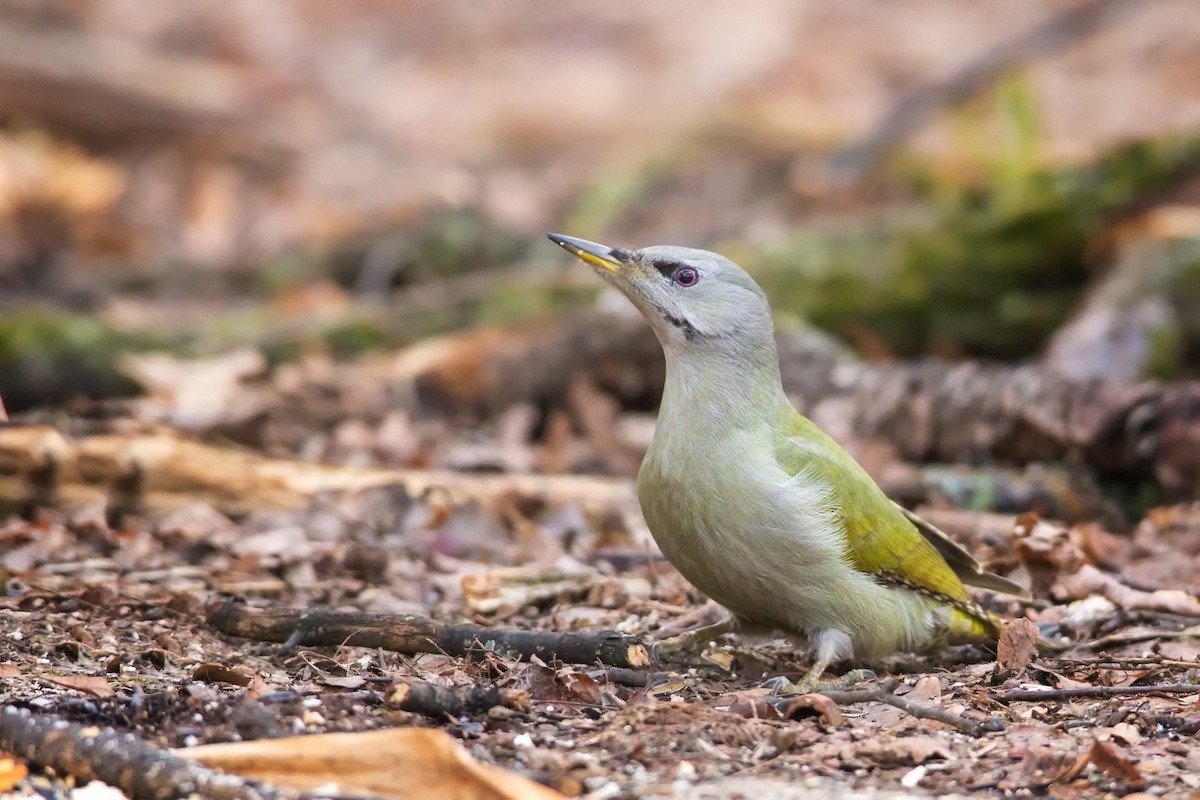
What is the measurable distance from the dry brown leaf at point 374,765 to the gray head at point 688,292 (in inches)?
94.1

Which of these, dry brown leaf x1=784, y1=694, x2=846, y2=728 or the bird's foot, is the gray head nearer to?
the bird's foot

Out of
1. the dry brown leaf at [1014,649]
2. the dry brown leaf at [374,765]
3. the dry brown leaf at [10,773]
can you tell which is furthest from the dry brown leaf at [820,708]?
the dry brown leaf at [10,773]

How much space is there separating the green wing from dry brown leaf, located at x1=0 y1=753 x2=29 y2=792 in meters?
2.82

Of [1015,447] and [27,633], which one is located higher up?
[1015,447]

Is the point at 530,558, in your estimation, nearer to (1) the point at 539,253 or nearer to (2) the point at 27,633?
(2) the point at 27,633

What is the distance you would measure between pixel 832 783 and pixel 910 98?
11518mm

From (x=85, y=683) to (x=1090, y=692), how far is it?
3.29m

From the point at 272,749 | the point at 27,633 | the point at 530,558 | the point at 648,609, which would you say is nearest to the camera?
the point at 272,749

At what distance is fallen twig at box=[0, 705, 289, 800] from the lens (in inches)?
124

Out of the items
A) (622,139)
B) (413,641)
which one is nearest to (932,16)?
(622,139)

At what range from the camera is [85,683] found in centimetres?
399

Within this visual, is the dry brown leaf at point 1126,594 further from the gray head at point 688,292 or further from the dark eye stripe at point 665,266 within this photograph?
the dark eye stripe at point 665,266

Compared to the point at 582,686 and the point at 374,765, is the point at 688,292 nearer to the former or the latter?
the point at 582,686

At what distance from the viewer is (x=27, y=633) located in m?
4.56
